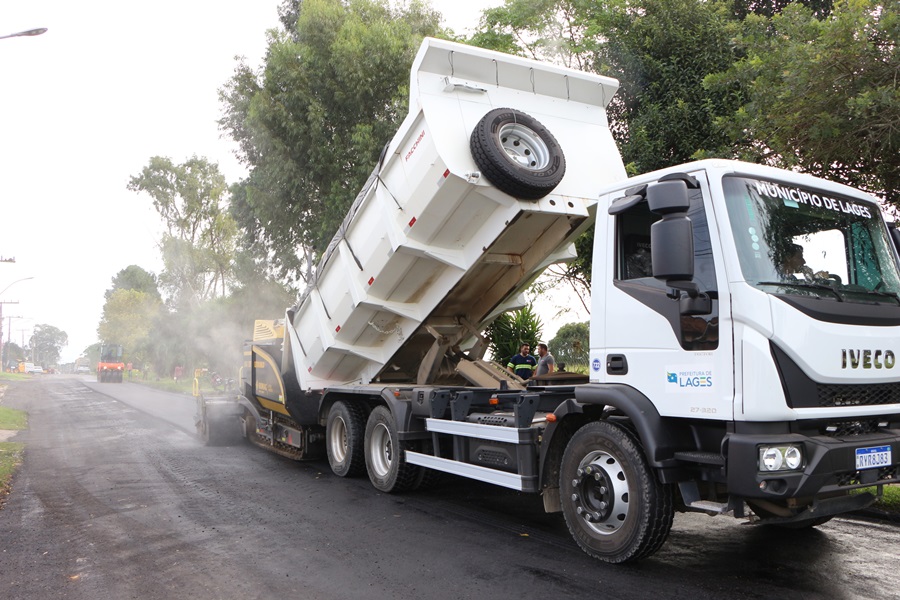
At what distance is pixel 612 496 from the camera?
4.82 m

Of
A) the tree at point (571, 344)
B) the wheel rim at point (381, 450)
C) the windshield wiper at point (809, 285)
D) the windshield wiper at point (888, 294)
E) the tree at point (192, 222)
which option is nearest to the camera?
the windshield wiper at point (809, 285)

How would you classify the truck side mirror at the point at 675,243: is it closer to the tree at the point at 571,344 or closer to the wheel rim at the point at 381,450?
the wheel rim at the point at 381,450

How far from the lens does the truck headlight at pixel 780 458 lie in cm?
405

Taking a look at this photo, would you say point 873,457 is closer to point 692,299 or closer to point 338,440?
point 692,299

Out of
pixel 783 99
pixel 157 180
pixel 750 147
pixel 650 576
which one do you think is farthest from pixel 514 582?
Answer: pixel 157 180

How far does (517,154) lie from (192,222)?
36186mm

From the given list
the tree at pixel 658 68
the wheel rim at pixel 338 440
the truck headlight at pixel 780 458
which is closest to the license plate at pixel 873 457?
the truck headlight at pixel 780 458

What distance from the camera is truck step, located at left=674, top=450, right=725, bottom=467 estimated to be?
431cm

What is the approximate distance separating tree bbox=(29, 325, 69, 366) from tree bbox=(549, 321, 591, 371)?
160333 millimetres

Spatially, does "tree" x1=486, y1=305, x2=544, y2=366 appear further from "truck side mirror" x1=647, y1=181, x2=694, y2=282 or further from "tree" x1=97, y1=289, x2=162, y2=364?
"tree" x1=97, y1=289, x2=162, y2=364

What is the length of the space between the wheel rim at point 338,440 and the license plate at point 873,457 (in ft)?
19.9

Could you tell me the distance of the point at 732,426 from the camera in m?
4.23

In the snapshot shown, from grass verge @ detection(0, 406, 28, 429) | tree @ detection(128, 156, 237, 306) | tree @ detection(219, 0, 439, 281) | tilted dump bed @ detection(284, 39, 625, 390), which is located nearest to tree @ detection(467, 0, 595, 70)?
tree @ detection(219, 0, 439, 281)

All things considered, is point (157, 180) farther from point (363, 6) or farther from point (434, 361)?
point (434, 361)
